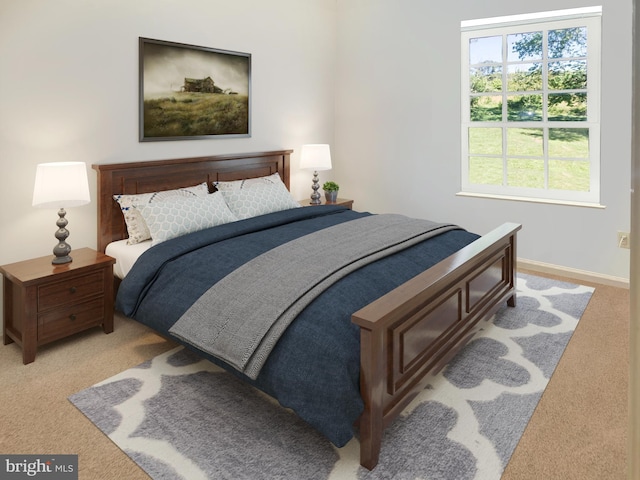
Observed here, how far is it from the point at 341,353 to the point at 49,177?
1.98m

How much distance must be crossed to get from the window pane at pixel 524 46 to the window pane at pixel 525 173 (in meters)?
0.88

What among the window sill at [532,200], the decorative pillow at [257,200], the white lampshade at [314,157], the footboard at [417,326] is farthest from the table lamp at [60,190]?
the window sill at [532,200]

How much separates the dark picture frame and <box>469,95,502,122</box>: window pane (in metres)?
2.08

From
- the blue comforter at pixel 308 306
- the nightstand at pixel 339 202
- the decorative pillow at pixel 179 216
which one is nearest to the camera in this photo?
the blue comforter at pixel 308 306

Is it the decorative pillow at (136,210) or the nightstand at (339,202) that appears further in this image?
the nightstand at (339,202)

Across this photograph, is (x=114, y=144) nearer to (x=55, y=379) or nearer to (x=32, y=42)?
(x=32, y=42)

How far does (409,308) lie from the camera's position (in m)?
1.92

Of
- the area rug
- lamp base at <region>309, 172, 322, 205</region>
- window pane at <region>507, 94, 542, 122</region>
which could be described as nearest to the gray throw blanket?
the area rug

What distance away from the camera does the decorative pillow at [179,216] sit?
2986 mm

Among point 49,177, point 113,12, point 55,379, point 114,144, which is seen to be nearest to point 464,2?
point 113,12

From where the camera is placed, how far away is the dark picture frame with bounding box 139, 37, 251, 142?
11.2ft

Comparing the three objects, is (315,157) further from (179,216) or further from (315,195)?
(179,216)

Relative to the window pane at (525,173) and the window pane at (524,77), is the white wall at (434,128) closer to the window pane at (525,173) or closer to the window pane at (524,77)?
the window pane at (525,173)

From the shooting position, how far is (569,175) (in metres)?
4.04
